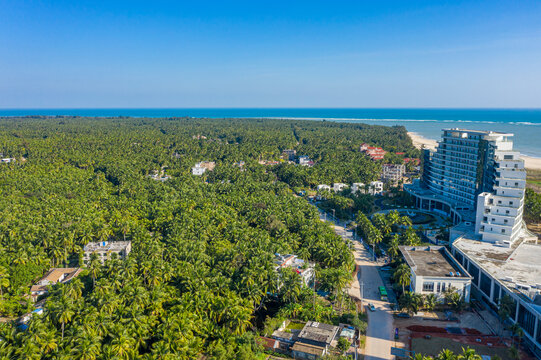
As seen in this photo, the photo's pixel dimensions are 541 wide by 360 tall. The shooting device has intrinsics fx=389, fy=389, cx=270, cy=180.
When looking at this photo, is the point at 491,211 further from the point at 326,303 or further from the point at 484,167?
the point at 326,303

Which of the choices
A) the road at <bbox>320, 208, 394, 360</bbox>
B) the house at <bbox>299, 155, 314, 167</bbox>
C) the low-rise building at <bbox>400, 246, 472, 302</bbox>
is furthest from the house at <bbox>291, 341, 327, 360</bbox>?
the house at <bbox>299, 155, 314, 167</bbox>

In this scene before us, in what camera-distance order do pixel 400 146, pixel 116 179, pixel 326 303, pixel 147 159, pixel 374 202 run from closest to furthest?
pixel 326 303, pixel 374 202, pixel 116 179, pixel 147 159, pixel 400 146

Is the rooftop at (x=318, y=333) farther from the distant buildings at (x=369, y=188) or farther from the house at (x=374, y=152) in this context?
the house at (x=374, y=152)

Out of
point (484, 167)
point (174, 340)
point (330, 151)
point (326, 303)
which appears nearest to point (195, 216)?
point (326, 303)

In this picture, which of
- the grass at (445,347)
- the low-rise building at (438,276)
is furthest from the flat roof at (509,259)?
the grass at (445,347)

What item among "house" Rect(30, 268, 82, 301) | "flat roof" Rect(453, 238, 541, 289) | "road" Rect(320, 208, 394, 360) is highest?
"flat roof" Rect(453, 238, 541, 289)

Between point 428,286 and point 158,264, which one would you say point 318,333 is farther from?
point 158,264

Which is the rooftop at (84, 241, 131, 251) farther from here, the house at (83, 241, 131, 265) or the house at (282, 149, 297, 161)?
the house at (282, 149, 297, 161)
